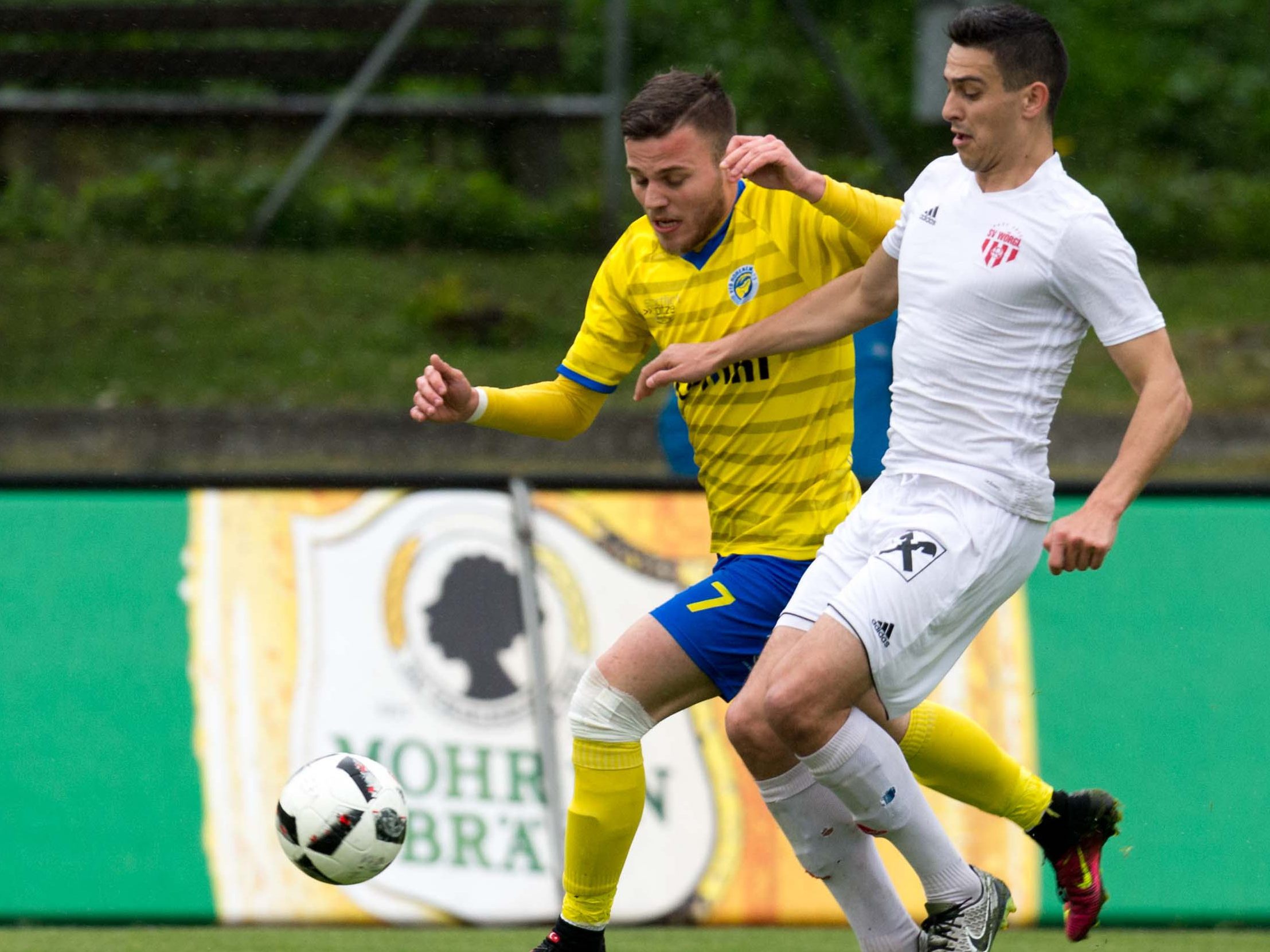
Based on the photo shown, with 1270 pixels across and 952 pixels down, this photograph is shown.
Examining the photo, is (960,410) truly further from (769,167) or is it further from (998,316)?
(769,167)

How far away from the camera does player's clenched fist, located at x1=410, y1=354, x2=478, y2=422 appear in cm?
404

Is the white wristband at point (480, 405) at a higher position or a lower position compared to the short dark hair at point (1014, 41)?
lower

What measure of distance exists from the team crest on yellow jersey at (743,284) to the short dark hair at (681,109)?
0.29m

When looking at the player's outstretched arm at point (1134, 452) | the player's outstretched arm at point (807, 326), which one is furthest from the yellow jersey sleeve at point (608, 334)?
the player's outstretched arm at point (1134, 452)

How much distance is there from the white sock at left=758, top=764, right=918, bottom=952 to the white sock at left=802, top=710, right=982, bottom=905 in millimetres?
96

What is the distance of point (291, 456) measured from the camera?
33.9 ft

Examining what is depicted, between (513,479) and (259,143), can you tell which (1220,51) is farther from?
(513,479)

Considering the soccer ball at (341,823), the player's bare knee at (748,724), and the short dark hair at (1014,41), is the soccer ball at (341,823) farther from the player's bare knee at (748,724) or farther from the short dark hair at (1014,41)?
the short dark hair at (1014,41)

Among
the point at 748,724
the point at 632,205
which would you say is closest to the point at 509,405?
the point at 748,724

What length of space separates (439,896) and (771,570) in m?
1.89

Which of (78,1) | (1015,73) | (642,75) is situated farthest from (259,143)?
(1015,73)

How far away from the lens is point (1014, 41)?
362 centimetres

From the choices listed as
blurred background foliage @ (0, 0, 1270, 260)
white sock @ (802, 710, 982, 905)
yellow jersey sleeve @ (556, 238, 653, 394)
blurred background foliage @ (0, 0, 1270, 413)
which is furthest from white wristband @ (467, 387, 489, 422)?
blurred background foliage @ (0, 0, 1270, 260)

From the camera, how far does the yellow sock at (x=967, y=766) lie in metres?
4.25
